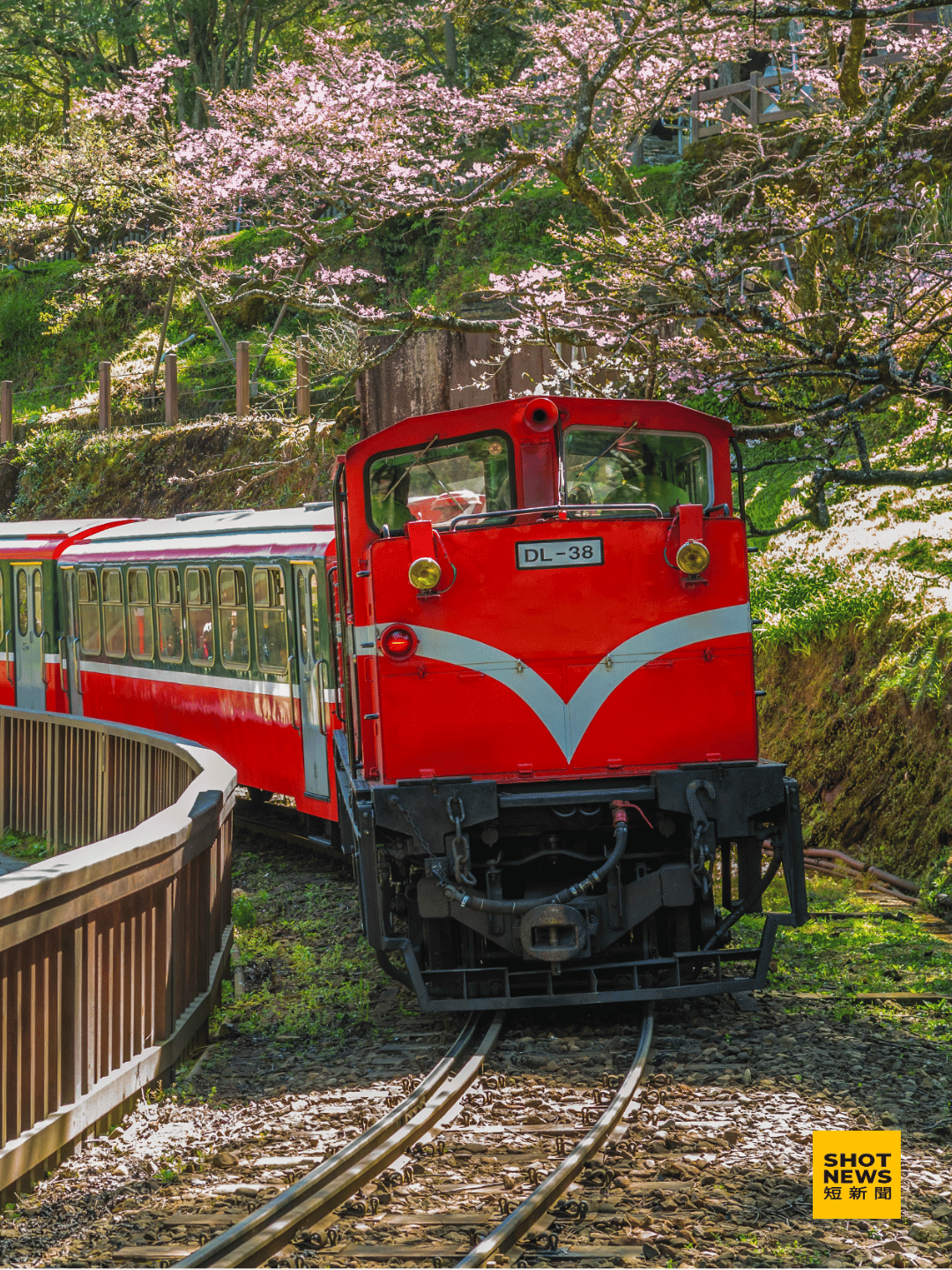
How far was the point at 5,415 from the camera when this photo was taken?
3544 centimetres

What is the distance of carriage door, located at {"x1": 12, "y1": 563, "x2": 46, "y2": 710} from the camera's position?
60.2 ft

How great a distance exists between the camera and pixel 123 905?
18.5 feet

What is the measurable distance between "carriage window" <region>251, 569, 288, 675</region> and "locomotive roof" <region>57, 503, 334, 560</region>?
0.84 ft

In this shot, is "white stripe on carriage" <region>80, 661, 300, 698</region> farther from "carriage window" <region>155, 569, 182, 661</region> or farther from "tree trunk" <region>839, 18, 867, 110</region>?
"tree trunk" <region>839, 18, 867, 110</region>

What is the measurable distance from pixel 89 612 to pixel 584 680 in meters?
11.4

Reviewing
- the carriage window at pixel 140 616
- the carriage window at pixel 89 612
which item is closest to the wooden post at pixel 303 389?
the carriage window at pixel 89 612

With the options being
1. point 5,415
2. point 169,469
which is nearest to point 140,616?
point 169,469

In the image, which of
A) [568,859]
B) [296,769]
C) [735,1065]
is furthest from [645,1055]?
[296,769]

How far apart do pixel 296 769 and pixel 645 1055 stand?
252 inches

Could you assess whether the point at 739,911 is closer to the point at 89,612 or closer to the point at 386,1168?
the point at 386,1168

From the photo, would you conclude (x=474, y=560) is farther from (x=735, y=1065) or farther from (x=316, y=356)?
(x=316, y=356)

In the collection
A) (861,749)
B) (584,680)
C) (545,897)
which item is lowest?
(545,897)

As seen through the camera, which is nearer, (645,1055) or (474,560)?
(645,1055)

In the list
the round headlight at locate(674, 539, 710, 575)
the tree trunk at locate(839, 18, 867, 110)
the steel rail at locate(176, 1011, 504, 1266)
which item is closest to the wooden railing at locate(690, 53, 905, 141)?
the tree trunk at locate(839, 18, 867, 110)
